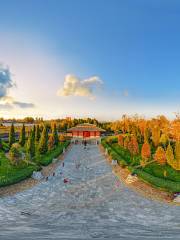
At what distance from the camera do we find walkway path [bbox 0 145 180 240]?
13139 mm

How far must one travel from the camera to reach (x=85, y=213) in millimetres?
17312

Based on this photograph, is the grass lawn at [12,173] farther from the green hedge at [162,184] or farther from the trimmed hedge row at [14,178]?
the green hedge at [162,184]

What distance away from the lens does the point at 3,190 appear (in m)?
21.7

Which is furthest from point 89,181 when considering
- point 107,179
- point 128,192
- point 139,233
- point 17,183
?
point 139,233

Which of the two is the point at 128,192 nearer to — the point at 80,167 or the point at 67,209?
the point at 67,209

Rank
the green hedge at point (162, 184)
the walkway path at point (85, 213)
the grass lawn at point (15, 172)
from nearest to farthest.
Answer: the walkway path at point (85, 213) < the green hedge at point (162, 184) < the grass lawn at point (15, 172)

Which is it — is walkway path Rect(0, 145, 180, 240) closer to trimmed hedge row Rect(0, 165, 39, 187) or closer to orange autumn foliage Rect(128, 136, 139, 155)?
trimmed hedge row Rect(0, 165, 39, 187)

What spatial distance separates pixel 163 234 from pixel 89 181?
1413 cm

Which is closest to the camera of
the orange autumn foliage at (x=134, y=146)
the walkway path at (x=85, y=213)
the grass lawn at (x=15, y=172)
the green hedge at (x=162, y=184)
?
the walkway path at (x=85, y=213)

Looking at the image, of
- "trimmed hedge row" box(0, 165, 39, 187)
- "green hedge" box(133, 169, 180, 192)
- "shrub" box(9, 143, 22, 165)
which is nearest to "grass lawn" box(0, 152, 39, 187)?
"trimmed hedge row" box(0, 165, 39, 187)

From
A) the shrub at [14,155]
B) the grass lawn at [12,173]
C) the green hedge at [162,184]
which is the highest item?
the shrub at [14,155]

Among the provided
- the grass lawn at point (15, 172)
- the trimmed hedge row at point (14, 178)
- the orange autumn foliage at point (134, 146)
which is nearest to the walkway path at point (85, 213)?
the trimmed hedge row at point (14, 178)

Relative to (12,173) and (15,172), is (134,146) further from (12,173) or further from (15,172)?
(12,173)

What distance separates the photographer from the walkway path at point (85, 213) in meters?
13.1
